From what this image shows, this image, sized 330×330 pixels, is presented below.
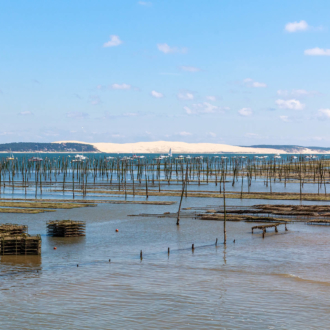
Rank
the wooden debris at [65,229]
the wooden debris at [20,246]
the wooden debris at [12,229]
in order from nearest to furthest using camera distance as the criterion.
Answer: the wooden debris at [20,246], the wooden debris at [12,229], the wooden debris at [65,229]

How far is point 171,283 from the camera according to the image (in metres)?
33.9

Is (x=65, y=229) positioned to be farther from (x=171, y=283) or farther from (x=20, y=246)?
(x=171, y=283)

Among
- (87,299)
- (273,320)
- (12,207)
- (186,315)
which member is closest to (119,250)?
(87,299)

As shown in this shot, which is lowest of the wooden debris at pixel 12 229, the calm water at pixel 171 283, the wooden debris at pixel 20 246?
the calm water at pixel 171 283

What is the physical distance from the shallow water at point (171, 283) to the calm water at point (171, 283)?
64 millimetres

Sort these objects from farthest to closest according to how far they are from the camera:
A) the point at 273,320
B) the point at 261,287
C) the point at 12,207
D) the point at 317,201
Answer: the point at 317,201, the point at 12,207, the point at 261,287, the point at 273,320

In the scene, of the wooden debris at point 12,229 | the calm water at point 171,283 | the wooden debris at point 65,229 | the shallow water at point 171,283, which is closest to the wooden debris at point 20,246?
the shallow water at point 171,283

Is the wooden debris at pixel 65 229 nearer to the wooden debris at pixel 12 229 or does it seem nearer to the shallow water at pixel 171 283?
the shallow water at pixel 171 283

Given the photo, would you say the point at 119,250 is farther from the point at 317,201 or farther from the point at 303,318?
the point at 317,201

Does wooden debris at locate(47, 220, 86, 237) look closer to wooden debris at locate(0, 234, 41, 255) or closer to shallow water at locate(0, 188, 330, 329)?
shallow water at locate(0, 188, 330, 329)

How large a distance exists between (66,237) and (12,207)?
3288 cm

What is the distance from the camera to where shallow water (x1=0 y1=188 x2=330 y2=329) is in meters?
26.9

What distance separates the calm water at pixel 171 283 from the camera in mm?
26875

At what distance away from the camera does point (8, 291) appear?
31.6 meters
